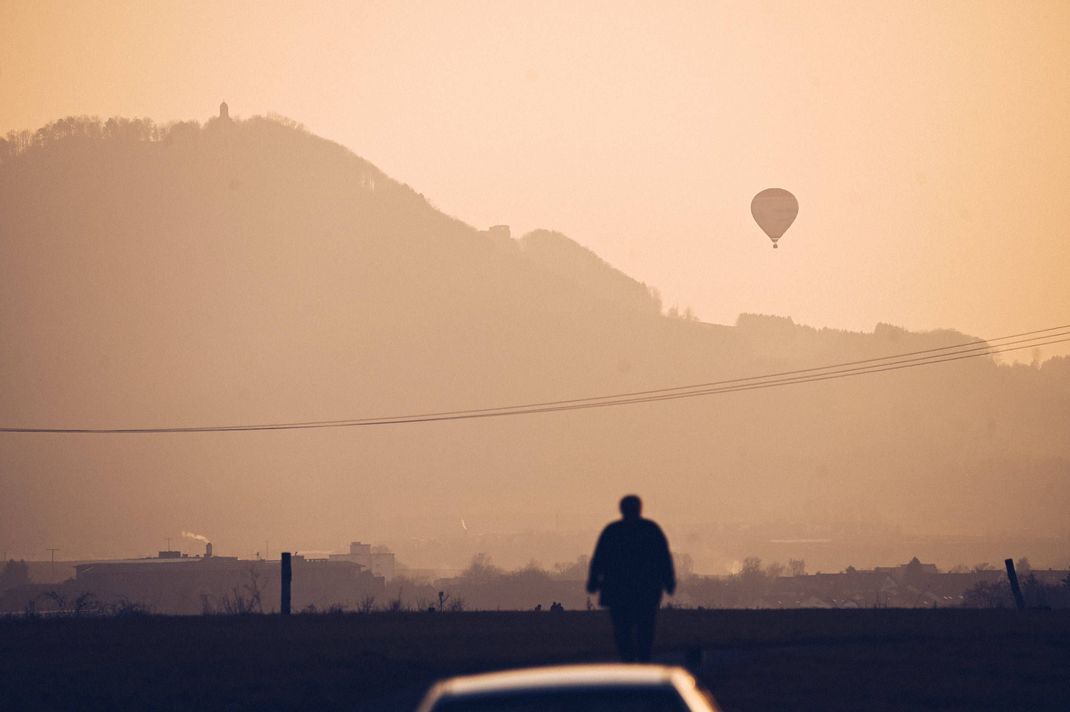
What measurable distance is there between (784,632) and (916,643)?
11.2 feet

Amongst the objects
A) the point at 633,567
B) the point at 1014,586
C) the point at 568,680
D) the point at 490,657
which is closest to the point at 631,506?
the point at 633,567

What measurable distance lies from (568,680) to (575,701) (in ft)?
0.49

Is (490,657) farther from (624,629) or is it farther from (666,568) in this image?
(666,568)

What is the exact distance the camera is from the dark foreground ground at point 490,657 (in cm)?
1748

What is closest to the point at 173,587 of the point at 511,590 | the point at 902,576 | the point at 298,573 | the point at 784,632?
the point at 298,573

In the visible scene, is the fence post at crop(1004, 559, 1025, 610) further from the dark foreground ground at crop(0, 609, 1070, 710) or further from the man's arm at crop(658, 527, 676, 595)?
the man's arm at crop(658, 527, 676, 595)

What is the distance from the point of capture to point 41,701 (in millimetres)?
17750

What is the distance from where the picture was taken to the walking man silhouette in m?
16.9

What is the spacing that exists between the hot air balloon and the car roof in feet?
257

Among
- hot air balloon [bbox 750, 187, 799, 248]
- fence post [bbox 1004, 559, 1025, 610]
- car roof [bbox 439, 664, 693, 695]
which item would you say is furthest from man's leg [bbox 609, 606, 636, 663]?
hot air balloon [bbox 750, 187, 799, 248]

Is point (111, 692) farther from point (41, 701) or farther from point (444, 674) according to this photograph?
point (444, 674)

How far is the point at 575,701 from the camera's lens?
26.3 ft

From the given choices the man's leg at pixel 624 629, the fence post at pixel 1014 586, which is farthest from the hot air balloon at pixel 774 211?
the man's leg at pixel 624 629

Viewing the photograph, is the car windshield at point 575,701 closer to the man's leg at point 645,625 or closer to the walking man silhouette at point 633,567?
the walking man silhouette at point 633,567
